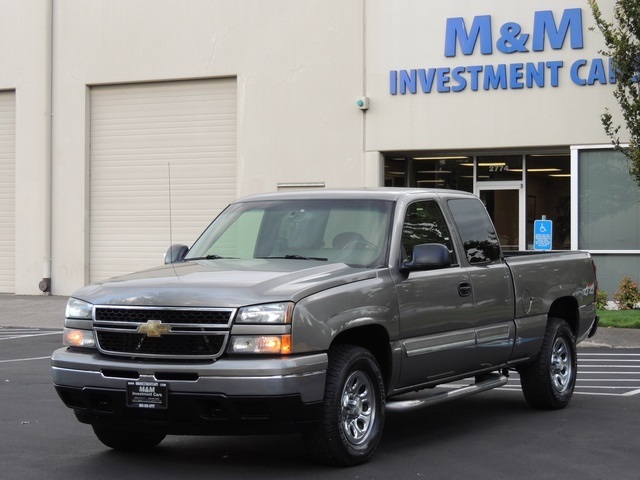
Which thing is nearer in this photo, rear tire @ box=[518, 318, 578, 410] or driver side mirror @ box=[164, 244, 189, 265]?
driver side mirror @ box=[164, 244, 189, 265]

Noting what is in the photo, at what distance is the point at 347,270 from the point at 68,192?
Answer: 20.2m

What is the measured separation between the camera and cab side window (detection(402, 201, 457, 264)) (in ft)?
28.9

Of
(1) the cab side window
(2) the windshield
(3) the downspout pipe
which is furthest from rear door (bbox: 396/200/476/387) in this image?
(3) the downspout pipe

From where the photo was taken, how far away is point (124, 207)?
27.0 m

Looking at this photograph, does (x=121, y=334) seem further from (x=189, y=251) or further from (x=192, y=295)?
(x=189, y=251)

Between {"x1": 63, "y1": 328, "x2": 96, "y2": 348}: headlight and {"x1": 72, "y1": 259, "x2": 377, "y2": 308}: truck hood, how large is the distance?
0.22 meters

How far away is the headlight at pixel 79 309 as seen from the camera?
7793 mm

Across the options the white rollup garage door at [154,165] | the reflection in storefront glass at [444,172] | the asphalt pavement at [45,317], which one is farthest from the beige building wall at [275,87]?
the asphalt pavement at [45,317]

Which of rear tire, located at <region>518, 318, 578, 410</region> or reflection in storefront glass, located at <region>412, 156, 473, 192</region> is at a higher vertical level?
reflection in storefront glass, located at <region>412, 156, 473, 192</region>

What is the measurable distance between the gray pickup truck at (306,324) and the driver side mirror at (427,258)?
0.04 ft

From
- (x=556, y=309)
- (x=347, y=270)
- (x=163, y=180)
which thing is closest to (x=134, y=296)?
(x=347, y=270)

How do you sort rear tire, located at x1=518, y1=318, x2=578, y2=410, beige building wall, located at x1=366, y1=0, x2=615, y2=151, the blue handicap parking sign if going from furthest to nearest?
the blue handicap parking sign < beige building wall, located at x1=366, y1=0, x2=615, y2=151 < rear tire, located at x1=518, y1=318, x2=578, y2=410

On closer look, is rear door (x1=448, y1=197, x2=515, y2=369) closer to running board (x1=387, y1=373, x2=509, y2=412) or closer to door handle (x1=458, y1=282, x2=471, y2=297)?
door handle (x1=458, y1=282, x2=471, y2=297)

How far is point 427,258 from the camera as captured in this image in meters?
8.34
